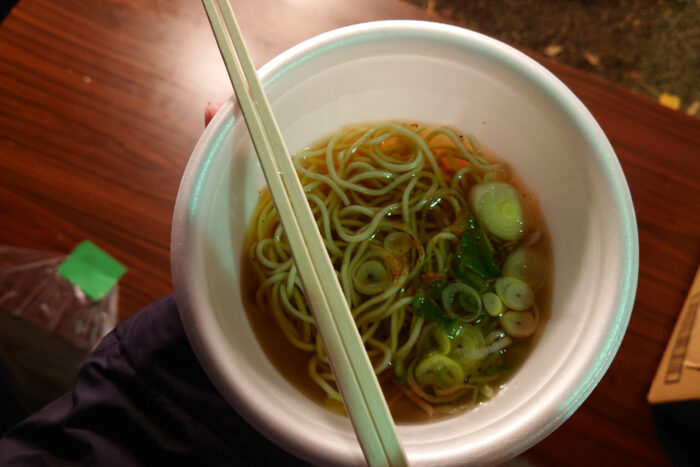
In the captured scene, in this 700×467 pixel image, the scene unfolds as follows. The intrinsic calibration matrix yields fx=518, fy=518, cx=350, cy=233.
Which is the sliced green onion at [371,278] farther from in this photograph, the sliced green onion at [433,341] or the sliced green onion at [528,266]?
the sliced green onion at [528,266]

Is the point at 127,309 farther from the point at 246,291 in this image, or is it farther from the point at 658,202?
the point at 658,202

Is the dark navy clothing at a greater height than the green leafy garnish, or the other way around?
the green leafy garnish

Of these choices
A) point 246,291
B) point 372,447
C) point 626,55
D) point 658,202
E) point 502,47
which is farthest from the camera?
point 626,55

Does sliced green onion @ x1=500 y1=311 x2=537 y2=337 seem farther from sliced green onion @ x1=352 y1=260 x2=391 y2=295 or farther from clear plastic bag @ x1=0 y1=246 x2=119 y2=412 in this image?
clear plastic bag @ x1=0 y1=246 x2=119 y2=412

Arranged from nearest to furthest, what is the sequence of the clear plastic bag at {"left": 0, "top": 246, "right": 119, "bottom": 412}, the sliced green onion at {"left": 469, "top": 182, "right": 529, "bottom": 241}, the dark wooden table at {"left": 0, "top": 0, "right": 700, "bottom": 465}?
the sliced green onion at {"left": 469, "top": 182, "right": 529, "bottom": 241}, the dark wooden table at {"left": 0, "top": 0, "right": 700, "bottom": 465}, the clear plastic bag at {"left": 0, "top": 246, "right": 119, "bottom": 412}

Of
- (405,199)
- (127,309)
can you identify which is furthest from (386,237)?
(127,309)

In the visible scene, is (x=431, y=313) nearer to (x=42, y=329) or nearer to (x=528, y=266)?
(x=528, y=266)

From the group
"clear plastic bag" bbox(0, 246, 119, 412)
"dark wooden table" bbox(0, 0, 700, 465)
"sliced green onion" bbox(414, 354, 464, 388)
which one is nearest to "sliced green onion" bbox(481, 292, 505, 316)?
"sliced green onion" bbox(414, 354, 464, 388)
